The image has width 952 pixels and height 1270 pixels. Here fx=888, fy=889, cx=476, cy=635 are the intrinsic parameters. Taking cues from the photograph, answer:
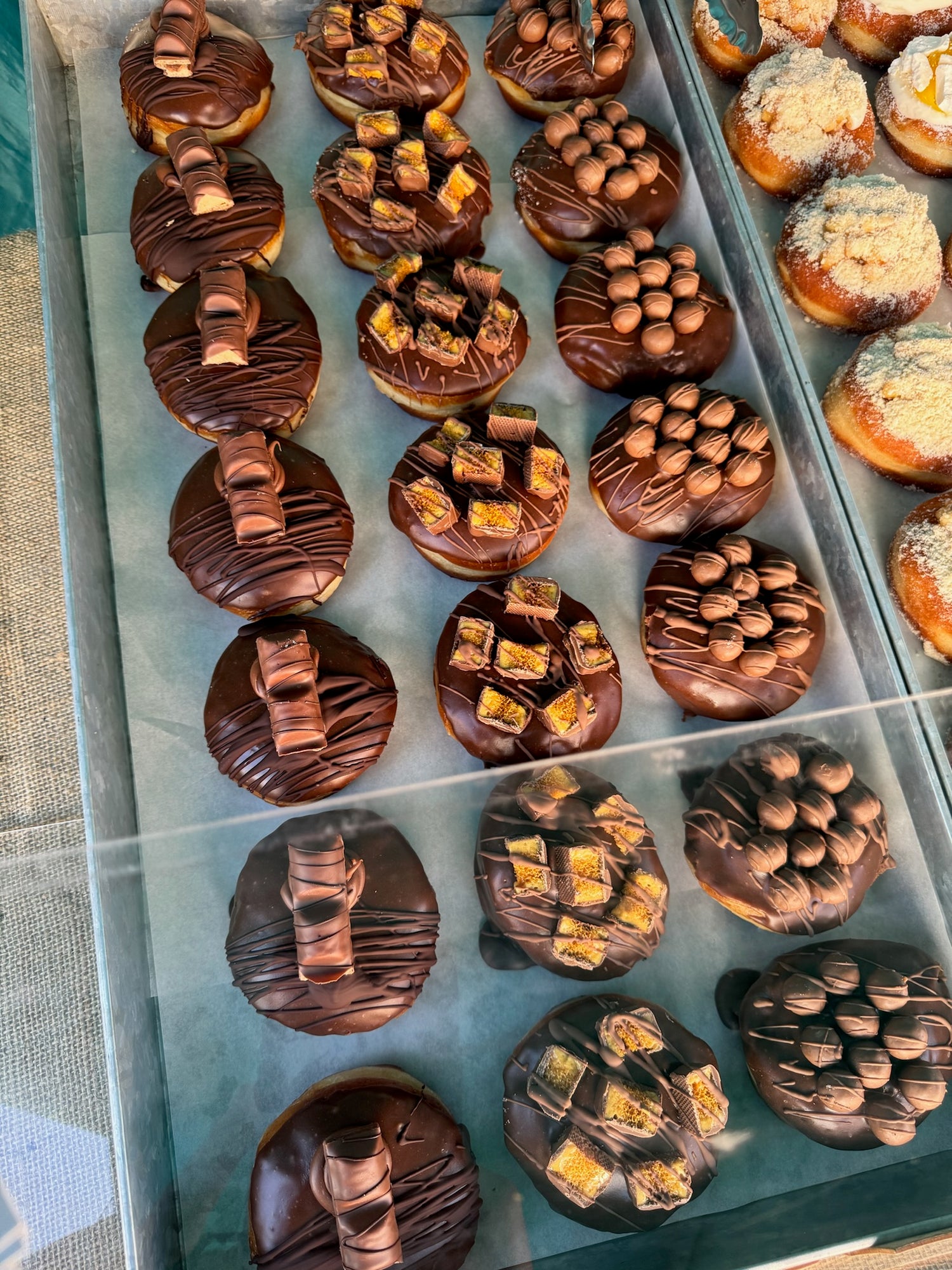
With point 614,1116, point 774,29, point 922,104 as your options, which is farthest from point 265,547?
point 922,104

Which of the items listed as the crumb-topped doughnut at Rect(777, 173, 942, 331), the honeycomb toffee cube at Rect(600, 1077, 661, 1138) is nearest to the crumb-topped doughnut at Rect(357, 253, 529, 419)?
the crumb-topped doughnut at Rect(777, 173, 942, 331)

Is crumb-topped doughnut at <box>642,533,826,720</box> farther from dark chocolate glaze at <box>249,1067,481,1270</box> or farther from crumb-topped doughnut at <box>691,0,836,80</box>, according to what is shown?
crumb-topped doughnut at <box>691,0,836,80</box>

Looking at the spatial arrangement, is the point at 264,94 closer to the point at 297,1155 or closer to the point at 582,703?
the point at 582,703

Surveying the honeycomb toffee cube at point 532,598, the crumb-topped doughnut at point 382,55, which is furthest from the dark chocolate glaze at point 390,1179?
the crumb-topped doughnut at point 382,55

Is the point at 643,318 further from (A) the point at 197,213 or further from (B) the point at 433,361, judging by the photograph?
(A) the point at 197,213

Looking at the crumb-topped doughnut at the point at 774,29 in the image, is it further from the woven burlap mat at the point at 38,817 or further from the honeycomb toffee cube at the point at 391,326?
the woven burlap mat at the point at 38,817
